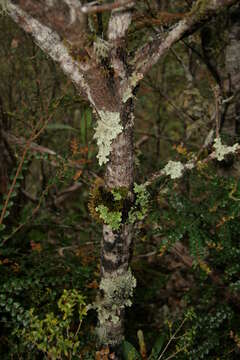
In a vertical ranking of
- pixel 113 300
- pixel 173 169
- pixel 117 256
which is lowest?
pixel 113 300

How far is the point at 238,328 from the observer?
197 cm

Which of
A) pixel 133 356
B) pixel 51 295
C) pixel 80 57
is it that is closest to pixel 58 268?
pixel 51 295

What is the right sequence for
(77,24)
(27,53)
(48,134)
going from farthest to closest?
(48,134) < (27,53) < (77,24)

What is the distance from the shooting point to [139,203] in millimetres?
1411

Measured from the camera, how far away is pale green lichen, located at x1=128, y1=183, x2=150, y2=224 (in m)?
1.38

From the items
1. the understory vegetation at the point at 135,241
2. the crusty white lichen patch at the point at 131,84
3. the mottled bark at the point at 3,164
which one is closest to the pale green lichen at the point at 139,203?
the understory vegetation at the point at 135,241

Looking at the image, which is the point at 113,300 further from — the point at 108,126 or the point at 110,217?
the point at 108,126

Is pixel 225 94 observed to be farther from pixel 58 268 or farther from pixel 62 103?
pixel 58 268

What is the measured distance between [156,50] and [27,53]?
2193mm

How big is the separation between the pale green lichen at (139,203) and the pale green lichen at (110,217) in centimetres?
8

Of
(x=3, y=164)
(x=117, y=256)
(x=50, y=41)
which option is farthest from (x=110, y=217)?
(x=3, y=164)

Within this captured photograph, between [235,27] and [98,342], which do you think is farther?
[235,27]

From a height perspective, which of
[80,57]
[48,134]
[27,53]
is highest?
[27,53]

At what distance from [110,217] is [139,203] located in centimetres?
16
